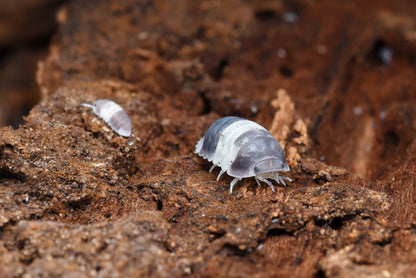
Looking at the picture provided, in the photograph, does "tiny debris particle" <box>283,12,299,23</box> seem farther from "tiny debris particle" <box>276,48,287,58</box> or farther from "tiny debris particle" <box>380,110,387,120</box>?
"tiny debris particle" <box>380,110,387,120</box>

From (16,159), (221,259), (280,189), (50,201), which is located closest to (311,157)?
(280,189)

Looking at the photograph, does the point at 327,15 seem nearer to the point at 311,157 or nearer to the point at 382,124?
the point at 382,124

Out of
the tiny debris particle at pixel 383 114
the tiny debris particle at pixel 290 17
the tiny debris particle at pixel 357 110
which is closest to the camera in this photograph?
the tiny debris particle at pixel 383 114

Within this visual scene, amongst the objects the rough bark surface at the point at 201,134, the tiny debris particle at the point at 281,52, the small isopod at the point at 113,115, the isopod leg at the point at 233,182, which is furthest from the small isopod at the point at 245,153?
the tiny debris particle at the point at 281,52

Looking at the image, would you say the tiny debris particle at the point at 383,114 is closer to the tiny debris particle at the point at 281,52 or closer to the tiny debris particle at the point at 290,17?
the tiny debris particle at the point at 281,52

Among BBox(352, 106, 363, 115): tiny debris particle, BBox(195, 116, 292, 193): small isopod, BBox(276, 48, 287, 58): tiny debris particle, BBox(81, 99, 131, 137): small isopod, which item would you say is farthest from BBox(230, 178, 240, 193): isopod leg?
BBox(276, 48, 287, 58): tiny debris particle

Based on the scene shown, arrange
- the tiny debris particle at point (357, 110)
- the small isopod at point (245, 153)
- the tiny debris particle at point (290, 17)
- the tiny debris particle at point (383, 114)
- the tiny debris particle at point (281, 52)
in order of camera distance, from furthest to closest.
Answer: the tiny debris particle at point (290, 17), the tiny debris particle at point (281, 52), the tiny debris particle at point (357, 110), the tiny debris particle at point (383, 114), the small isopod at point (245, 153)
